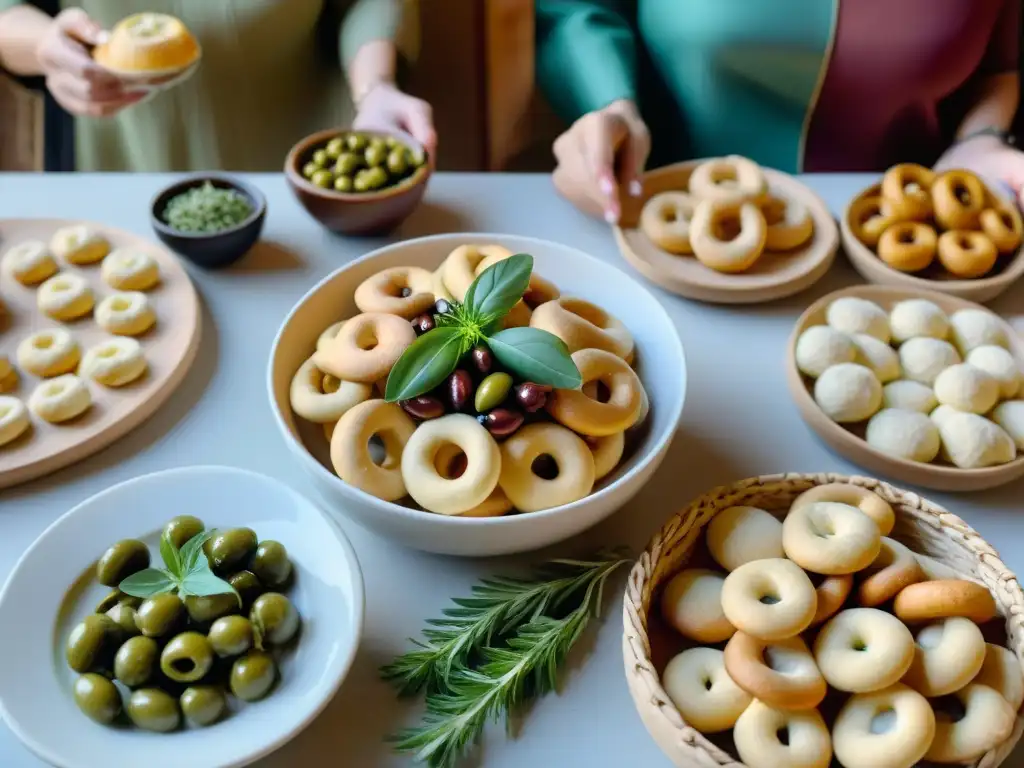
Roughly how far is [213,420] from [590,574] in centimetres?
45

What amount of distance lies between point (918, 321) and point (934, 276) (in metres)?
0.17

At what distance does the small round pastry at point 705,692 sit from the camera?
0.60 metres

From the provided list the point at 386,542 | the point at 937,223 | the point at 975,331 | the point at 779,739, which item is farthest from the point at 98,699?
the point at 937,223

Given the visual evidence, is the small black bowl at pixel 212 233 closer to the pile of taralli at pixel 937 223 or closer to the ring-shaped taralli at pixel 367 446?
the ring-shaped taralli at pixel 367 446

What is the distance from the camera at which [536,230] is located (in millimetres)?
1182

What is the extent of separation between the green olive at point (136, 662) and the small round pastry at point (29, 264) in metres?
0.60

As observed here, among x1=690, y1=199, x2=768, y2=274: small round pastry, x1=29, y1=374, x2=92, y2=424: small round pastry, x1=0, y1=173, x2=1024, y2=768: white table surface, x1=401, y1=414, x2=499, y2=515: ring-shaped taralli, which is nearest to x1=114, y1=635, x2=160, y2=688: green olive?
x1=0, y1=173, x2=1024, y2=768: white table surface

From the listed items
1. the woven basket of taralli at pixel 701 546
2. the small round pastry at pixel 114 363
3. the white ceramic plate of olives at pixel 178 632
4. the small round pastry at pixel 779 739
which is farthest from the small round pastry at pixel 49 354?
the small round pastry at pixel 779 739

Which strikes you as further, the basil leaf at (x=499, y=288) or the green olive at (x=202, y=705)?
the basil leaf at (x=499, y=288)

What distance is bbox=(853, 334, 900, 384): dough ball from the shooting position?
2.95ft

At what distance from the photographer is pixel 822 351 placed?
35.1 inches

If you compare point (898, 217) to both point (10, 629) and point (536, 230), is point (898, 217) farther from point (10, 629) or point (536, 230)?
point (10, 629)

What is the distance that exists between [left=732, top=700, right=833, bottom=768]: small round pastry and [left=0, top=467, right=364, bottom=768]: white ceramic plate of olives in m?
0.29

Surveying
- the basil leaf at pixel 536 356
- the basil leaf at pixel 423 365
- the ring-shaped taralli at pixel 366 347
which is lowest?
the ring-shaped taralli at pixel 366 347
